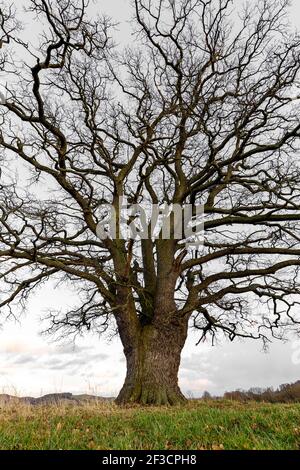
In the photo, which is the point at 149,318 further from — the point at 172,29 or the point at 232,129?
the point at 172,29

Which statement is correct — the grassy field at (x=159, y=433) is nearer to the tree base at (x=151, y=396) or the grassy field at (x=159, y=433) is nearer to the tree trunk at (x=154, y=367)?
the tree base at (x=151, y=396)

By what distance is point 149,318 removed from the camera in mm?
13461

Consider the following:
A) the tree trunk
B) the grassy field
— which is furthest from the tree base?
the grassy field

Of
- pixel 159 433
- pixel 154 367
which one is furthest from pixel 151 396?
pixel 159 433

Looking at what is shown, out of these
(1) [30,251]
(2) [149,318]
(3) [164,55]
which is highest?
(3) [164,55]

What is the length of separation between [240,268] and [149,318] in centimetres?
332

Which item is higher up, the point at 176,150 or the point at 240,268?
the point at 176,150

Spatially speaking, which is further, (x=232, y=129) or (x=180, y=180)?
(x=180, y=180)

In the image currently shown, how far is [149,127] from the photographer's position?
1351 centimetres

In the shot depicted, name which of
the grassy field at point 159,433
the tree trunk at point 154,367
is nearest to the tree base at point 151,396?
the tree trunk at point 154,367

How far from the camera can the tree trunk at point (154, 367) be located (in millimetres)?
12148
